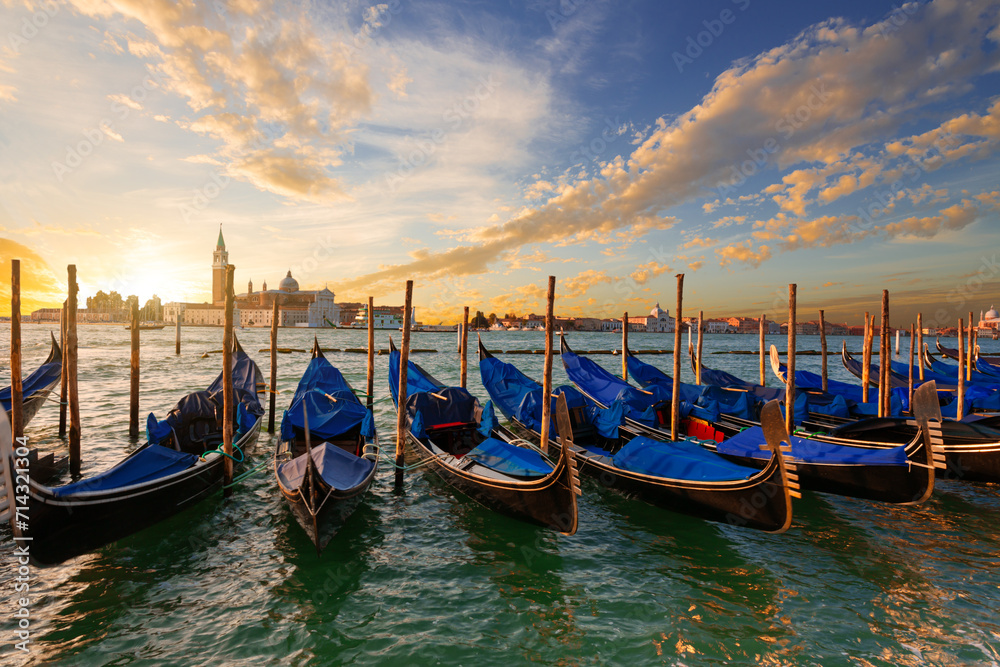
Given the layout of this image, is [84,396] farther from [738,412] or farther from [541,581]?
[738,412]

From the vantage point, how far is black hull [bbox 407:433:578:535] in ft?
17.2

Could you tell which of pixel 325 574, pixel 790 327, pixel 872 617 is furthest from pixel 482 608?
pixel 790 327

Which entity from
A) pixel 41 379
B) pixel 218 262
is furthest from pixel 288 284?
pixel 41 379

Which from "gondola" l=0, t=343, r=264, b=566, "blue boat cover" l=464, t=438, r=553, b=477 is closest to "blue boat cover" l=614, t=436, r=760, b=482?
"blue boat cover" l=464, t=438, r=553, b=477

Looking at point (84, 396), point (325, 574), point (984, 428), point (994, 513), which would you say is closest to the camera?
point (325, 574)

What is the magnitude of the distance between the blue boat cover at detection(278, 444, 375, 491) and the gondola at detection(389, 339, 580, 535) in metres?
1.41

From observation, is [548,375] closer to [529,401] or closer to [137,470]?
[529,401]

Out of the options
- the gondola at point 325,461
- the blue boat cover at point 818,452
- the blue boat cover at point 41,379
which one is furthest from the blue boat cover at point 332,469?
the blue boat cover at point 41,379

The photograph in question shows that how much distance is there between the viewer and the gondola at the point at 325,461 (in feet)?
16.8

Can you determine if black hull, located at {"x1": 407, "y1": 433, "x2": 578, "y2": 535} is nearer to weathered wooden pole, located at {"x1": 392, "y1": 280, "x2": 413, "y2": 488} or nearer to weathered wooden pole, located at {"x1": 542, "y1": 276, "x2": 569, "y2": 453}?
weathered wooden pole, located at {"x1": 392, "y1": 280, "x2": 413, "y2": 488}

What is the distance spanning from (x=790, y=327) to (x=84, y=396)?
2027cm

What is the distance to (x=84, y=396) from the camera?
15.1m

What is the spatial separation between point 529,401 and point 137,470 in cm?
657

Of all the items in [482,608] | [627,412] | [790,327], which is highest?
[790,327]
